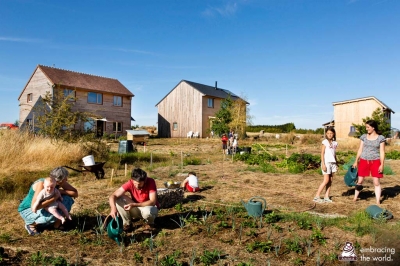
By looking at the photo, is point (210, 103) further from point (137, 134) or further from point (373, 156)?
point (373, 156)

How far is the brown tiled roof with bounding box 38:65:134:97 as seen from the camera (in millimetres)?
28127

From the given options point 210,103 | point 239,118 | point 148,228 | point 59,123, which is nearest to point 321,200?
point 148,228

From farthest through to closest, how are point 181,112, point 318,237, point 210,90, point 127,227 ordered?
point 210,90
point 181,112
point 127,227
point 318,237

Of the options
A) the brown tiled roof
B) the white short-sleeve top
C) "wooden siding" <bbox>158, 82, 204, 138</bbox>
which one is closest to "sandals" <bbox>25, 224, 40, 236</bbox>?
the white short-sleeve top

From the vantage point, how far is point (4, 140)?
1051 cm

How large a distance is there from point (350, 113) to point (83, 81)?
25.7 m

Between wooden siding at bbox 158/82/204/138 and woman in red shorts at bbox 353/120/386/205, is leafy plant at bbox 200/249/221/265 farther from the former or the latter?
wooden siding at bbox 158/82/204/138

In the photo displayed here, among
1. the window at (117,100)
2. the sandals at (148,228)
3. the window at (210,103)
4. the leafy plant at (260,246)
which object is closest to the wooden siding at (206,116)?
the window at (210,103)

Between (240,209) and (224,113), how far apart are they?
2675cm

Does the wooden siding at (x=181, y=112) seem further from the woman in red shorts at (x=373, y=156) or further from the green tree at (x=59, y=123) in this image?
the woman in red shorts at (x=373, y=156)

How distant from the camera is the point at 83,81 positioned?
29719 mm

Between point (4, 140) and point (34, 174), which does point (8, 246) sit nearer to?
point (34, 174)

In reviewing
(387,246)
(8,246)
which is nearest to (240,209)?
(387,246)

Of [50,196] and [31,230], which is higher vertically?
[50,196]
